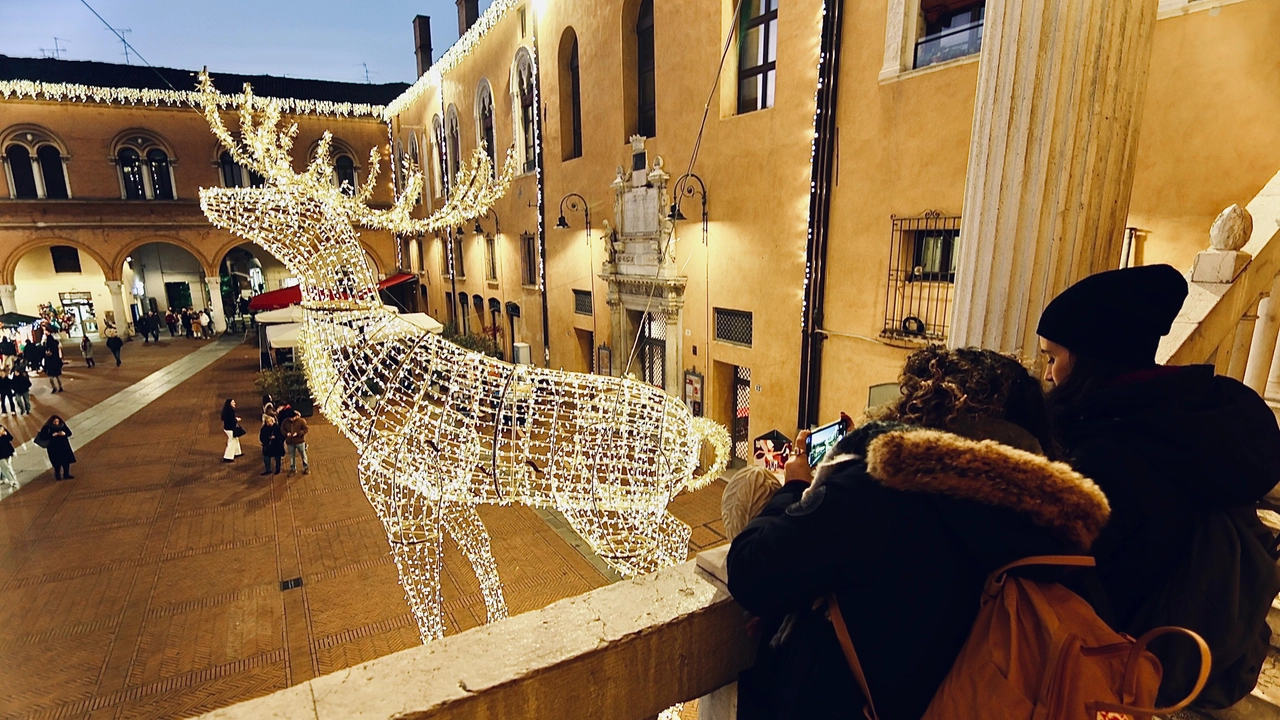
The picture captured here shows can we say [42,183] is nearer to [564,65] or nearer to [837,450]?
[564,65]

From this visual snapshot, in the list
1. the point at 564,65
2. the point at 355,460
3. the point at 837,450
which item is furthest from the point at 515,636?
the point at 564,65

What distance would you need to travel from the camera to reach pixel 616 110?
9.84 meters

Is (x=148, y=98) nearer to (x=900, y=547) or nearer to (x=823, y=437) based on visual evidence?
(x=823, y=437)

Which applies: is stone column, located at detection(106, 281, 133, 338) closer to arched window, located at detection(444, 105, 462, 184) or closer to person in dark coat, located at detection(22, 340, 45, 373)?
person in dark coat, located at detection(22, 340, 45, 373)

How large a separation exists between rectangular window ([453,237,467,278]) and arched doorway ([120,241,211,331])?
1056 cm

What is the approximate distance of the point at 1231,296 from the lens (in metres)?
2.23

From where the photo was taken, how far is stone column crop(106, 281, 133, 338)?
20.2 m

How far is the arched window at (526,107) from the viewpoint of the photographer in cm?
1279

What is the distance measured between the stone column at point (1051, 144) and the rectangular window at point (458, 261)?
689 inches

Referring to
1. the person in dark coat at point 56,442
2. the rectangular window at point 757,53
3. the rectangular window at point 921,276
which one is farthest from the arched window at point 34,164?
the rectangular window at point 921,276

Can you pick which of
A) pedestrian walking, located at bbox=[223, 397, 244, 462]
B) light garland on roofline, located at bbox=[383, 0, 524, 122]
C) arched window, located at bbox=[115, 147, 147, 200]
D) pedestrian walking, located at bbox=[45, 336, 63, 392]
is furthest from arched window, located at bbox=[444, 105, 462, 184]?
arched window, located at bbox=[115, 147, 147, 200]

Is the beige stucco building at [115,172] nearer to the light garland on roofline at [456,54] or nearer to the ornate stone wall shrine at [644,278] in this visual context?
the light garland on roofline at [456,54]

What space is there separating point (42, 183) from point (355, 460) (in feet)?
65.3

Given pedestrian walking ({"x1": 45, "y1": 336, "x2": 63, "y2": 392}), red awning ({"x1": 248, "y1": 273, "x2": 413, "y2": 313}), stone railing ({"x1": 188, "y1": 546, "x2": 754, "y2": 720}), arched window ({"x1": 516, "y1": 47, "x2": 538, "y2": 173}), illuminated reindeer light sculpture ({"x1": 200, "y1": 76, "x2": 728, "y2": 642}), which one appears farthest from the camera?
pedestrian walking ({"x1": 45, "y1": 336, "x2": 63, "y2": 392})
